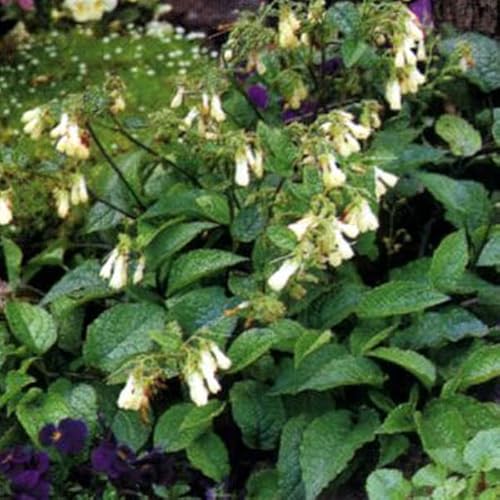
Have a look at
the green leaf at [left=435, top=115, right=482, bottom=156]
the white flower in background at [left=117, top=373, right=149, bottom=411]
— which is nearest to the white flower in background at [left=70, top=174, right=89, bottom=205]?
the white flower in background at [left=117, top=373, right=149, bottom=411]

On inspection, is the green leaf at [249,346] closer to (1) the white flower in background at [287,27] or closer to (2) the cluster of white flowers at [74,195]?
(2) the cluster of white flowers at [74,195]

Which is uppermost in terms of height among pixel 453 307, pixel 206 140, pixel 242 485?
pixel 206 140

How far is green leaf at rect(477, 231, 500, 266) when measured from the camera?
391cm

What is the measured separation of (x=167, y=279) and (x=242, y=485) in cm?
59

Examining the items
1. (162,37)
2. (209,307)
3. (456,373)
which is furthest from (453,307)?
(162,37)

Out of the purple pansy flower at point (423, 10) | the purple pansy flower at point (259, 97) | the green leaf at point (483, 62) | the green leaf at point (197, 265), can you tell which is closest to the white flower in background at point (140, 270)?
the green leaf at point (197, 265)

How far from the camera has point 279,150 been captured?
379cm

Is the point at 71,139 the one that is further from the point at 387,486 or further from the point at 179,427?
the point at 387,486

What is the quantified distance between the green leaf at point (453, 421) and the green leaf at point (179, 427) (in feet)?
1.67

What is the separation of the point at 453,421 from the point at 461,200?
82cm

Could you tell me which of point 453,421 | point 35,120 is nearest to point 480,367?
point 453,421

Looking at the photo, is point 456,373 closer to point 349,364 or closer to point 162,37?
point 349,364

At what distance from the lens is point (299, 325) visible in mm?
3682

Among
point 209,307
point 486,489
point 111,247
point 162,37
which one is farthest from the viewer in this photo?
point 162,37
